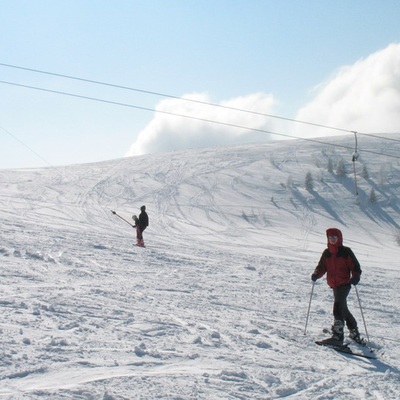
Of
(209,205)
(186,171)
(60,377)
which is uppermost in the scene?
(186,171)

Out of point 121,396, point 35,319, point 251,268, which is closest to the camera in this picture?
point 121,396

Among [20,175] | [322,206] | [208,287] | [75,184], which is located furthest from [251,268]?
[20,175]

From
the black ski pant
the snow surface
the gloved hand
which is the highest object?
the gloved hand

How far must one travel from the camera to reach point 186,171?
47.8 m

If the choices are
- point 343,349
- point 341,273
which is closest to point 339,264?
point 341,273

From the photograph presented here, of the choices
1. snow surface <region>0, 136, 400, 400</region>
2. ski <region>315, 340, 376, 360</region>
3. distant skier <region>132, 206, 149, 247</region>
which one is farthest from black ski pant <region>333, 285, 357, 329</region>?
distant skier <region>132, 206, 149, 247</region>

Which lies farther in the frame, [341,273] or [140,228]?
[140,228]

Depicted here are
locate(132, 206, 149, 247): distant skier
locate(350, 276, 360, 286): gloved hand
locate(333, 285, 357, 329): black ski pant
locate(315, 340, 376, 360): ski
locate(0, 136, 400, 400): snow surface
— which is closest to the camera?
locate(0, 136, 400, 400): snow surface

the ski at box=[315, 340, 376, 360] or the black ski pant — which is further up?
the black ski pant

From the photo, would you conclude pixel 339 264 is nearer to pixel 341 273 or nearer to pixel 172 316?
pixel 341 273

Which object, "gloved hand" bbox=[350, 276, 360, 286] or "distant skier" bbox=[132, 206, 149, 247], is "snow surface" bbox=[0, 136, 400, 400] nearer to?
"distant skier" bbox=[132, 206, 149, 247]

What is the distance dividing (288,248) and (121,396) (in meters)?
21.4

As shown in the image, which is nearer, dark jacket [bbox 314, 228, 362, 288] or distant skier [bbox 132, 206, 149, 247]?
dark jacket [bbox 314, 228, 362, 288]

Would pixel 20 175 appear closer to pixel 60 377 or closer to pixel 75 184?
pixel 75 184
